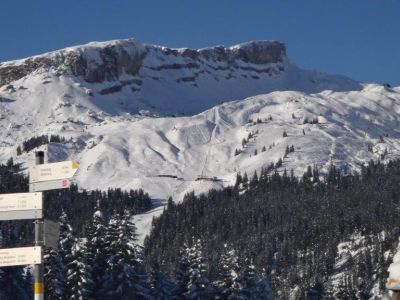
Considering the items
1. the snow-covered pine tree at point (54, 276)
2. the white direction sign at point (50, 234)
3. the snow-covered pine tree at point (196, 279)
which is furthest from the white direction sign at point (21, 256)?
the snow-covered pine tree at point (196, 279)

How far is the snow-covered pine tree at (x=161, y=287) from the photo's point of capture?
230 ft

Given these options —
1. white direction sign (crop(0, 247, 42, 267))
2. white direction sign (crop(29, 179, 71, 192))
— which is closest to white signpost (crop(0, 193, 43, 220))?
white direction sign (crop(29, 179, 71, 192))

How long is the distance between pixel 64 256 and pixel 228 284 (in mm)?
14547

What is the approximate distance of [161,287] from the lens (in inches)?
2822

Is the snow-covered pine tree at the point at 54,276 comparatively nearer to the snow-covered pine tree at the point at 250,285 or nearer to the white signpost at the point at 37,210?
the snow-covered pine tree at the point at 250,285

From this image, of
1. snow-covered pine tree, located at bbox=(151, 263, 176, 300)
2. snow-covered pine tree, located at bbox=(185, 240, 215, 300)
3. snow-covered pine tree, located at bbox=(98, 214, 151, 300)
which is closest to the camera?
snow-covered pine tree, located at bbox=(98, 214, 151, 300)

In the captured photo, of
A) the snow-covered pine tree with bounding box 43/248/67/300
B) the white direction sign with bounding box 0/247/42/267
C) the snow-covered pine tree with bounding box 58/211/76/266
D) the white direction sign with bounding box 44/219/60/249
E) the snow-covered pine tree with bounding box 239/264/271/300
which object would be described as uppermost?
the white direction sign with bounding box 44/219/60/249

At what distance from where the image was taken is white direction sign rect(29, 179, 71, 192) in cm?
1891

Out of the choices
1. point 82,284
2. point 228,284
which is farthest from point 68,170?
point 228,284

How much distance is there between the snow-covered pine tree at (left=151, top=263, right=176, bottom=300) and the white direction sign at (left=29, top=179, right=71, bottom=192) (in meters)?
50.3

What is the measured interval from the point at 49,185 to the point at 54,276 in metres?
42.2

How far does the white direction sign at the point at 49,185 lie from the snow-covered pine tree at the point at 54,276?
41.4m

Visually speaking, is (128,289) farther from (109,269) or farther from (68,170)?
(68,170)

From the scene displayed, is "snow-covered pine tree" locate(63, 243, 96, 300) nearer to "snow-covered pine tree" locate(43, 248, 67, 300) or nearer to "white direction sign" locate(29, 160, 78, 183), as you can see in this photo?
"snow-covered pine tree" locate(43, 248, 67, 300)
